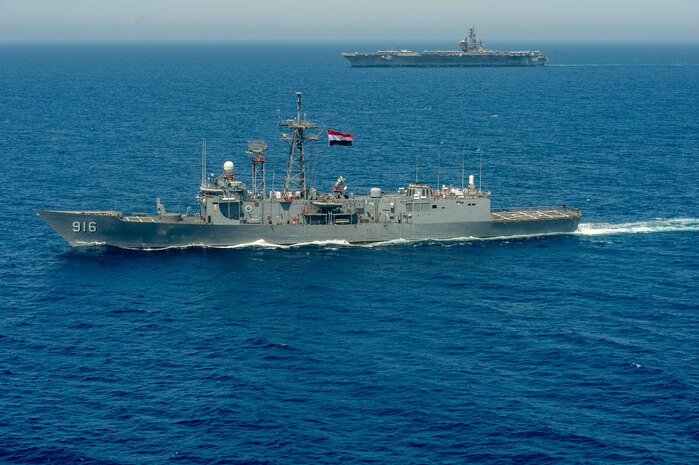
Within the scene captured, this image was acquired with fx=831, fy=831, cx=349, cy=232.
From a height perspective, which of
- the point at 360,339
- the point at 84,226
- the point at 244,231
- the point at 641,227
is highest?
the point at 84,226

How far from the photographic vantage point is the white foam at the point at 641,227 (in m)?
102

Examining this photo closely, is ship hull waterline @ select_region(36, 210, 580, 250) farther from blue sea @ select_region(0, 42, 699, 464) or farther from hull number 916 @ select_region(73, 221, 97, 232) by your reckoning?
blue sea @ select_region(0, 42, 699, 464)

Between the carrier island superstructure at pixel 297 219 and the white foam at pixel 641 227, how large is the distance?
9.37 ft

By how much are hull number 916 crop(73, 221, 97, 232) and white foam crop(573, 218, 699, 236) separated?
57.8 metres

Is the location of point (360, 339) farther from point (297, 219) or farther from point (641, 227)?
point (641, 227)

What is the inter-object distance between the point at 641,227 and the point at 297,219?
42.7 meters

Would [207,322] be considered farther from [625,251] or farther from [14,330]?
[625,251]

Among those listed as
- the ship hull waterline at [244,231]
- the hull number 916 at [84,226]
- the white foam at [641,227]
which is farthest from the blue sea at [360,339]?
the hull number 916 at [84,226]

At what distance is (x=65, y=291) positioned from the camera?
82.3m

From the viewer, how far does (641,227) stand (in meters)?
103

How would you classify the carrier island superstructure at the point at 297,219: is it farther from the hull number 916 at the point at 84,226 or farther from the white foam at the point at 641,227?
the white foam at the point at 641,227

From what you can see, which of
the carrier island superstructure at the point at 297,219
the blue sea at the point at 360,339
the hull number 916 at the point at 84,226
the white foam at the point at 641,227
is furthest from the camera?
the white foam at the point at 641,227

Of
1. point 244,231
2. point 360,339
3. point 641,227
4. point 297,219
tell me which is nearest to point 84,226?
point 244,231

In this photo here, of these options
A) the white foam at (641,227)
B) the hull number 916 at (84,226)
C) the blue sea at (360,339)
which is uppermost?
the hull number 916 at (84,226)
